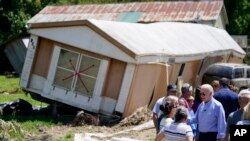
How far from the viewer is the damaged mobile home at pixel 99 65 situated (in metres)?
14.6

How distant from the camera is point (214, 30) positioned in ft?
89.2

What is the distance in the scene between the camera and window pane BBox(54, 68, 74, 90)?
1560cm

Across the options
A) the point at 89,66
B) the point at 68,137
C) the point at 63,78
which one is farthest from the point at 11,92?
the point at 68,137

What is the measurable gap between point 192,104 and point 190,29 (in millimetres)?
14416

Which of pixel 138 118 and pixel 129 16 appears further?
pixel 129 16

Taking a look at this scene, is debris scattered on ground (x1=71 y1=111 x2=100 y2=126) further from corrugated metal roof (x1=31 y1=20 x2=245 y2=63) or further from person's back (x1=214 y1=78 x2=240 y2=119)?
person's back (x1=214 y1=78 x2=240 y2=119)

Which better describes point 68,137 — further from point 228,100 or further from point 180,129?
point 180,129

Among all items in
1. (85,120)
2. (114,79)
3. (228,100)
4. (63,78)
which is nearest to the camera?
(228,100)

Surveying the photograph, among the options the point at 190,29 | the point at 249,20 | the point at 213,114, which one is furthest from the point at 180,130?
the point at 249,20

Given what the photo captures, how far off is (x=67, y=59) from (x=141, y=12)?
66.4 ft

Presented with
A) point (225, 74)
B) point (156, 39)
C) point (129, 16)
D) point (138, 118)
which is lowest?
point (138, 118)

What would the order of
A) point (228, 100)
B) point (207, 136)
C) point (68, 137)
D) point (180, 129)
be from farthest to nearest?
point (68, 137), point (228, 100), point (207, 136), point (180, 129)

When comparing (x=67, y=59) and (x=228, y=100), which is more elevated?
(x=67, y=59)

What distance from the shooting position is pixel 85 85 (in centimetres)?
1525
